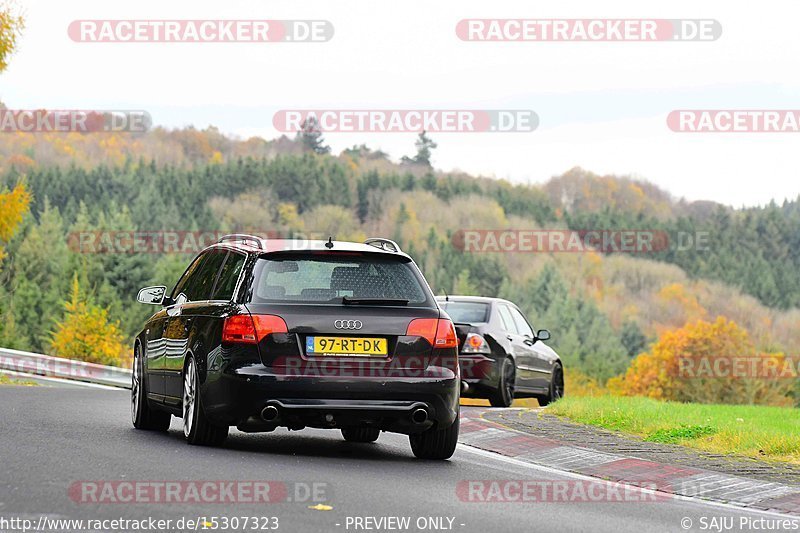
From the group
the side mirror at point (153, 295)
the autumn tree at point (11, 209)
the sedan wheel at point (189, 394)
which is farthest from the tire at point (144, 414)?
the autumn tree at point (11, 209)

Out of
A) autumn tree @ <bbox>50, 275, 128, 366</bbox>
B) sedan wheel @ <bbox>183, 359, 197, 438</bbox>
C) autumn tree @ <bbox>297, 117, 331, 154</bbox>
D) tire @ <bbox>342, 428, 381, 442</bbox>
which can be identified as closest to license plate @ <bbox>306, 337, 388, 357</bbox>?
sedan wheel @ <bbox>183, 359, 197, 438</bbox>

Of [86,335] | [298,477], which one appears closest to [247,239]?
[298,477]

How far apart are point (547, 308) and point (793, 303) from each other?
96.9 feet

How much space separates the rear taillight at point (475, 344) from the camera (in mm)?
18750

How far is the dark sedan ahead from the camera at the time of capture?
1875cm

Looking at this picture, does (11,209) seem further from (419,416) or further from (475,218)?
(475,218)

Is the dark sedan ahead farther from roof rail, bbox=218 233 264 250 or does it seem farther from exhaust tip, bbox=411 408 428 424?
exhaust tip, bbox=411 408 428 424

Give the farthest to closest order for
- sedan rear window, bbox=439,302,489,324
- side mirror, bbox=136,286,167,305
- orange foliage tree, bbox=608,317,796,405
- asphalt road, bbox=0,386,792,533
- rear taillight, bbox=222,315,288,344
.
→ orange foliage tree, bbox=608,317,796,405
sedan rear window, bbox=439,302,489,324
side mirror, bbox=136,286,167,305
rear taillight, bbox=222,315,288,344
asphalt road, bbox=0,386,792,533

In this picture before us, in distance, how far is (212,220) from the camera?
472ft

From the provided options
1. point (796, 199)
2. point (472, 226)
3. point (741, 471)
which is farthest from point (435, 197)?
point (741, 471)

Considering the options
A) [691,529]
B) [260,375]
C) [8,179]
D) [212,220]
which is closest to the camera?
[691,529]

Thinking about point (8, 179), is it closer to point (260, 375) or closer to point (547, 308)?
point (547, 308)

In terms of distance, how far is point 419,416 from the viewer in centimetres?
1046

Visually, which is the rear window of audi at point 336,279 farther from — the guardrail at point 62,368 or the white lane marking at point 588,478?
the guardrail at point 62,368
